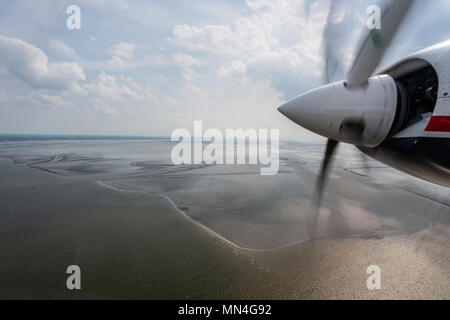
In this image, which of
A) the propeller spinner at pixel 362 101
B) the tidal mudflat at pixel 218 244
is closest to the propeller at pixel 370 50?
the propeller spinner at pixel 362 101

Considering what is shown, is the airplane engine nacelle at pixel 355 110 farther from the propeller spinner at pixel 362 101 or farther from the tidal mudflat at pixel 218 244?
the tidal mudflat at pixel 218 244

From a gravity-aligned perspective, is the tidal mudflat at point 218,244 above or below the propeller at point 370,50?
below

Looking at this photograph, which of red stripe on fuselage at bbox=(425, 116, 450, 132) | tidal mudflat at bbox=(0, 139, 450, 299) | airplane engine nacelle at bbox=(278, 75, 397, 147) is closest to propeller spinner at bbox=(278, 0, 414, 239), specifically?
airplane engine nacelle at bbox=(278, 75, 397, 147)

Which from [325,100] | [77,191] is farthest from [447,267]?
[77,191]

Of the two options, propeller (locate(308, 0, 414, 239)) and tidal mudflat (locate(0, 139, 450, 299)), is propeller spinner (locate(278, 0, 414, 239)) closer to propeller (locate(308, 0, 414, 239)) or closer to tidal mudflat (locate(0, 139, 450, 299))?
propeller (locate(308, 0, 414, 239))

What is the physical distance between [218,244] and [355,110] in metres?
5.26

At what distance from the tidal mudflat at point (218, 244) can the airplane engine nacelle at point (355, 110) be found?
11.8ft

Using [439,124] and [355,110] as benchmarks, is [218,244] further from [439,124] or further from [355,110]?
[439,124]

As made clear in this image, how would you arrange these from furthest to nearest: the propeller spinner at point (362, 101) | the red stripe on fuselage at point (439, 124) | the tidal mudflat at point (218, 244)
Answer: the tidal mudflat at point (218, 244)
the propeller spinner at point (362, 101)
the red stripe on fuselage at point (439, 124)

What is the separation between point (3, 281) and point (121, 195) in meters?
6.41

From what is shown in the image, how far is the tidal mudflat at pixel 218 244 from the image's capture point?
4738 mm

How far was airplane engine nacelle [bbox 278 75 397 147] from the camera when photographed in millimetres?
3613

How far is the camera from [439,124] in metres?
2.98

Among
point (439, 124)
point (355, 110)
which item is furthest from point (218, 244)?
point (439, 124)
